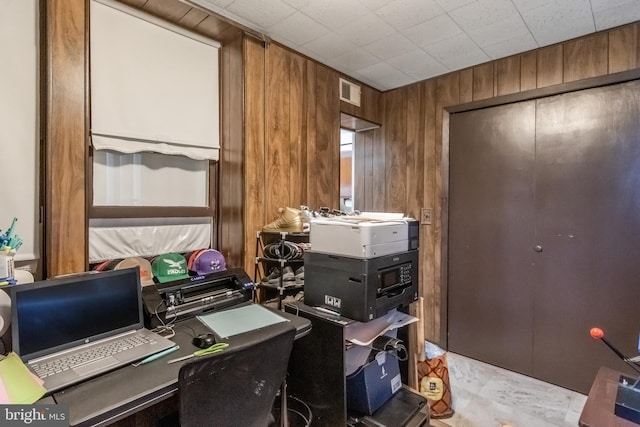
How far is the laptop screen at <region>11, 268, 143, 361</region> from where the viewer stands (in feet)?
3.92

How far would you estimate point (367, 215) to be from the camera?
2029 mm

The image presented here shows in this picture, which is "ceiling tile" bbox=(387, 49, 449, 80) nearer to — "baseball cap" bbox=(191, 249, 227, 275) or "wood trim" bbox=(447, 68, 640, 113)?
"wood trim" bbox=(447, 68, 640, 113)

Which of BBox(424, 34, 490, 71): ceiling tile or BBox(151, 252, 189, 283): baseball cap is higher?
BBox(424, 34, 490, 71): ceiling tile

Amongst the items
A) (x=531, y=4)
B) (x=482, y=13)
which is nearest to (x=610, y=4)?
(x=531, y=4)

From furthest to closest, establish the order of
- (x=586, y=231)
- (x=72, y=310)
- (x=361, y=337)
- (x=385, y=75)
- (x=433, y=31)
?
(x=385, y=75)
(x=586, y=231)
(x=433, y=31)
(x=361, y=337)
(x=72, y=310)

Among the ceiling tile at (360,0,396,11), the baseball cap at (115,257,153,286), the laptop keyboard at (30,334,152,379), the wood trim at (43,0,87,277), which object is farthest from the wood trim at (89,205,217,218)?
the ceiling tile at (360,0,396,11)

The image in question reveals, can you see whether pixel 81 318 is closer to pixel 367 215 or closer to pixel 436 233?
pixel 367 215

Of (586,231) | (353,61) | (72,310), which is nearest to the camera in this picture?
(72,310)

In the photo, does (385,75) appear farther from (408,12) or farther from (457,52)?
(408,12)

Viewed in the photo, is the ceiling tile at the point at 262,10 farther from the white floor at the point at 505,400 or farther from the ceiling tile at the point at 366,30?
the white floor at the point at 505,400

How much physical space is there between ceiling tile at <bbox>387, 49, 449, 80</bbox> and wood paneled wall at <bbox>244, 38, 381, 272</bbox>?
0.53m

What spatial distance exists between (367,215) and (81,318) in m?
1.46

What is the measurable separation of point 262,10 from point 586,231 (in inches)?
102

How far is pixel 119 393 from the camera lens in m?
1.03
